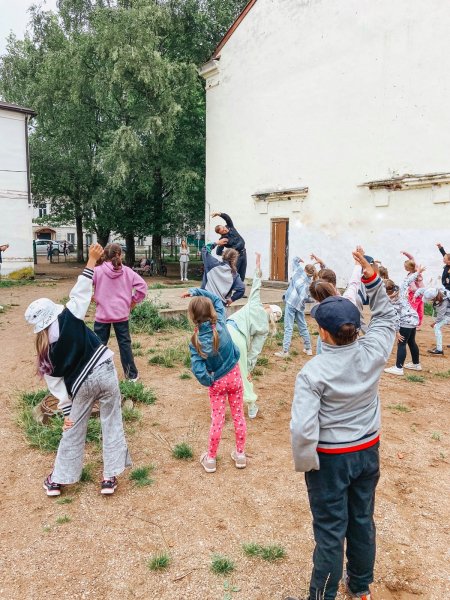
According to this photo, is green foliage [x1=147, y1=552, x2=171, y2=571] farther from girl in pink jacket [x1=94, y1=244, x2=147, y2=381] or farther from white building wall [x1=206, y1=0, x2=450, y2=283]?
white building wall [x1=206, y1=0, x2=450, y2=283]

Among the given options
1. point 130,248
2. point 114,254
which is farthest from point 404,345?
point 130,248

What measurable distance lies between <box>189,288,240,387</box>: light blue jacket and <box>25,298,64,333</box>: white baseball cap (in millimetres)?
1052

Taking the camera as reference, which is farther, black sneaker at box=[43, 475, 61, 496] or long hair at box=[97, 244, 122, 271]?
long hair at box=[97, 244, 122, 271]

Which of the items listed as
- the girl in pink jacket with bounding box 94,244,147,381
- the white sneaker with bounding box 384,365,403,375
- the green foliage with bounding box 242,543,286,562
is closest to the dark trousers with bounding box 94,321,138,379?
the girl in pink jacket with bounding box 94,244,147,381

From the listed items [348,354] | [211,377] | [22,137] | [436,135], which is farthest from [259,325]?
[22,137]

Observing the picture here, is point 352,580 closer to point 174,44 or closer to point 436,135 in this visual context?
point 436,135

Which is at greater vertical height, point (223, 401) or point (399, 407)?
point (223, 401)

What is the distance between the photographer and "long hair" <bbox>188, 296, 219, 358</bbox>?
3.43m

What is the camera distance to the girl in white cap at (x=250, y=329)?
177 inches

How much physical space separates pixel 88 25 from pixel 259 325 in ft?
69.9

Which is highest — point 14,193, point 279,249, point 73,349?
point 14,193

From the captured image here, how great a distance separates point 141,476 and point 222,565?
126 centimetres

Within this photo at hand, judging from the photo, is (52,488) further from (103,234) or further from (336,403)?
(103,234)

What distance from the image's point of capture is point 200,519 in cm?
328
